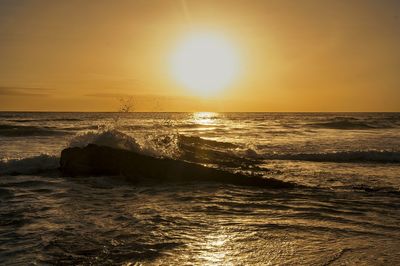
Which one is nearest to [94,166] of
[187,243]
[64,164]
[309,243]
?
[64,164]

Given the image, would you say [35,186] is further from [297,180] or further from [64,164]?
[297,180]

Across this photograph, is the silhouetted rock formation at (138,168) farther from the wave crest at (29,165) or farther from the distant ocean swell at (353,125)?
the distant ocean swell at (353,125)

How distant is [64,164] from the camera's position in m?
11.6

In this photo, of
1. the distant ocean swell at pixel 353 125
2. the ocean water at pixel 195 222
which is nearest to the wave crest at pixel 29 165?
the ocean water at pixel 195 222

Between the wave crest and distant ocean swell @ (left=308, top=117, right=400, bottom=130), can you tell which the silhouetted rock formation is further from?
distant ocean swell @ (left=308, top=117, right=400, bottom=130)

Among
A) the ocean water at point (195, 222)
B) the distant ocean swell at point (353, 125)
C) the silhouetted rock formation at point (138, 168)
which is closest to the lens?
the ocean water at point (195, 222)

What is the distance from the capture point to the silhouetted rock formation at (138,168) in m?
10.2

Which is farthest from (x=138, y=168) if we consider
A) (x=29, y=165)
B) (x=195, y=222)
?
(x=195, y=222)

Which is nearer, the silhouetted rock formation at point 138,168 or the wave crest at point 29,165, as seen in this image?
the silhouetted rock formation at point 138,168

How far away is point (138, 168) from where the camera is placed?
10859 mm

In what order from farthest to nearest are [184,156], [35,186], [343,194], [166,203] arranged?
1. [184,156]
2. [35,186]
3. [343,194]
4. [166,203]

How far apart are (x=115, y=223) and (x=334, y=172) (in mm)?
8809

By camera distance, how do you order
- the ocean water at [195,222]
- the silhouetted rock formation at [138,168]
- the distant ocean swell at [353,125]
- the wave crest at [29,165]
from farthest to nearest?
the distant ocean swell at [353,125], the wave crest at [29,165], the silhouetted rock formation at [138,168], the ocean water at [195,222]

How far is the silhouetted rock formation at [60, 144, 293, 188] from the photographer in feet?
33.6
